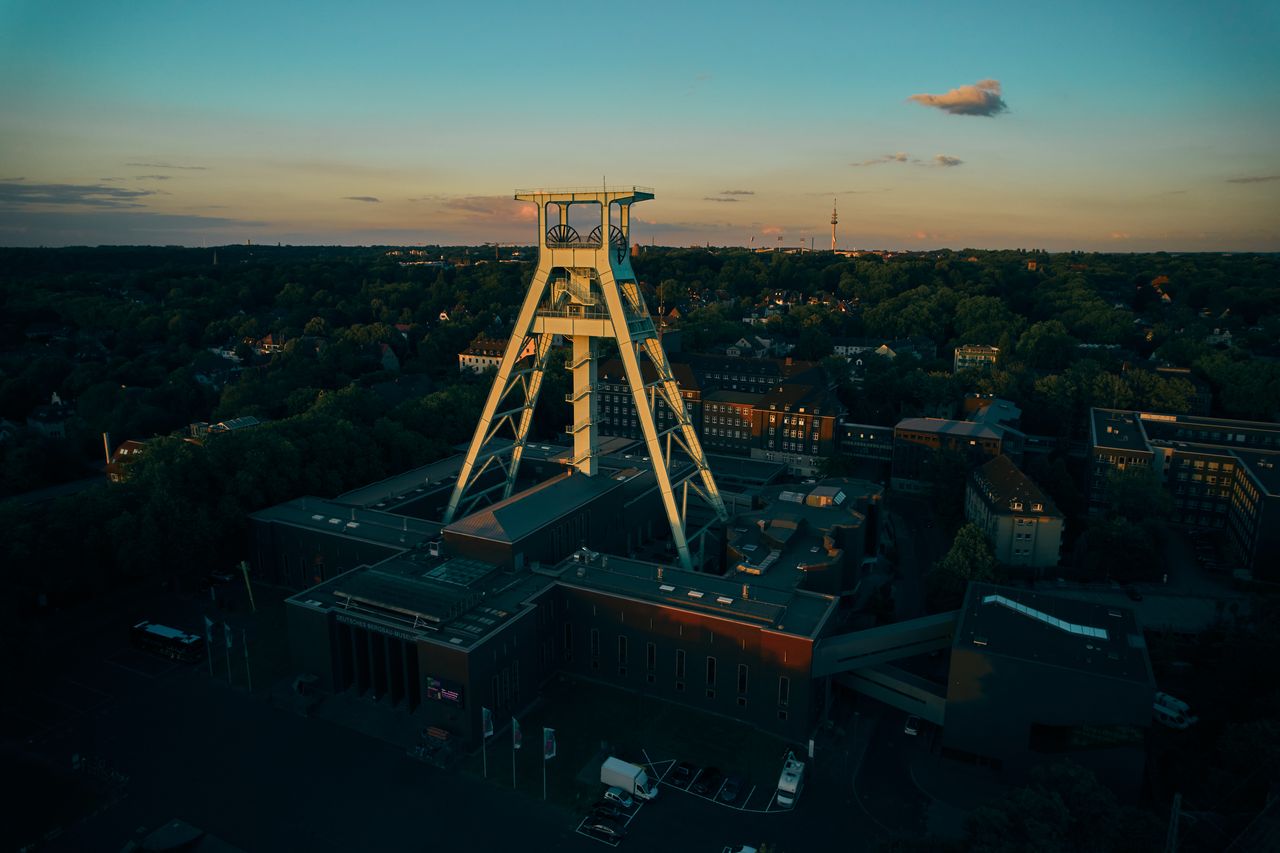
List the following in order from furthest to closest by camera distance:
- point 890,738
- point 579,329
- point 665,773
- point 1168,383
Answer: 1. point 1168,383
2. point 579,329
3. point 890,738
4. point 665,773

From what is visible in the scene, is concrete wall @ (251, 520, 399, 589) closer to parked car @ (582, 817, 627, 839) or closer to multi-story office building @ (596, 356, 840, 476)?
parked car @ (582, 817, 627, 839)

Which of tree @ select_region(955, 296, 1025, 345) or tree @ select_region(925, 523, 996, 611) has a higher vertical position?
tree @ select_region(955, 296, 1025, 345)

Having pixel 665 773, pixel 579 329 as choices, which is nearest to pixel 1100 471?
pixel 579 329

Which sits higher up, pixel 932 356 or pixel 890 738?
pixel 932 356

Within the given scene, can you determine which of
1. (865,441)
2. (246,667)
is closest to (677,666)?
(246,667)

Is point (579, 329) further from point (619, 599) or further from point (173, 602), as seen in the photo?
point (173, 602)

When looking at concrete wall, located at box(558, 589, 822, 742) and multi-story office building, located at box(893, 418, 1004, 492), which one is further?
multi-story office building, located at box(893, 418, 1004, 492)

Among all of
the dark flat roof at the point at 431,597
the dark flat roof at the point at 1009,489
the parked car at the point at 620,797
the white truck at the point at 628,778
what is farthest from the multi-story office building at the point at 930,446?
the parked car at the point at 620,797

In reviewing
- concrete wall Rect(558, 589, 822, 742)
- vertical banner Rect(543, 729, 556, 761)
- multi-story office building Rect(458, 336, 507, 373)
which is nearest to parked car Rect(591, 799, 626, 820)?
vertical banner Rect(543, 729, 556, 761)
